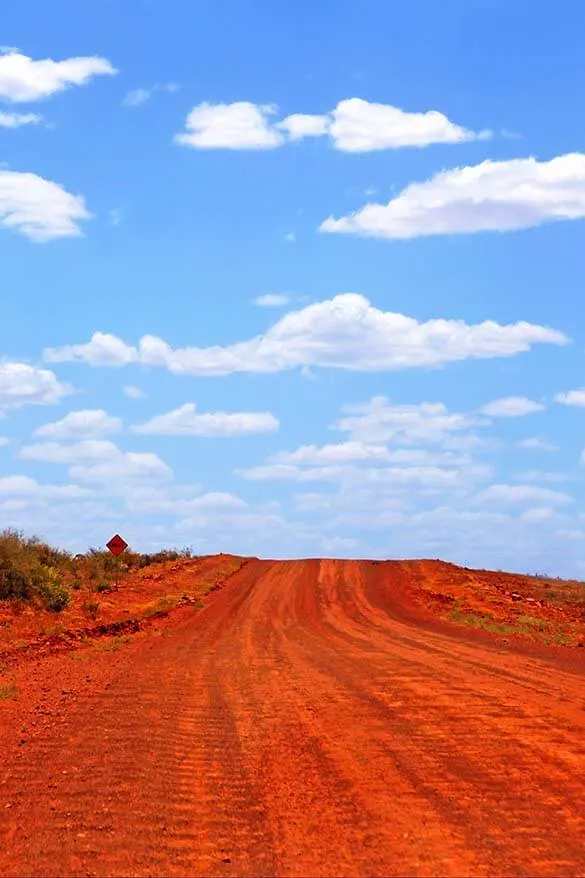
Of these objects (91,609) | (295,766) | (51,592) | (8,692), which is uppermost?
(51,592)

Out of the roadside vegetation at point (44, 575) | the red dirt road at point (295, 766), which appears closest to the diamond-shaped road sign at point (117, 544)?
the roadside vegetation at point (44, 575)

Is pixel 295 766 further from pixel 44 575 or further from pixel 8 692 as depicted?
pixel 44 575

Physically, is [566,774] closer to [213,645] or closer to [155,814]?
[155,814]

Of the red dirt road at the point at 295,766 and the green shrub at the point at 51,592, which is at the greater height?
the green shrub at the point at 51,592

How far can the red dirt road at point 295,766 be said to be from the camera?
827 centimetres

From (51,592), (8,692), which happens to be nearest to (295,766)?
(8,692)

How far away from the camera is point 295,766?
11477mm

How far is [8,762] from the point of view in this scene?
1194cm

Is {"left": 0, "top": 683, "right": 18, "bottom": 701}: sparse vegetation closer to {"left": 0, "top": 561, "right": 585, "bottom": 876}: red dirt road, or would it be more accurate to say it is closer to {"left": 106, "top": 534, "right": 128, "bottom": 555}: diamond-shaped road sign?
{"left": 0, "top": 561, "right": 585, "bottom": 876}: red dirt road

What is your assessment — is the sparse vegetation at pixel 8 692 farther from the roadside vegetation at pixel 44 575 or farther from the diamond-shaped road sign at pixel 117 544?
the diamond-shaped road sign at pixel 117 544

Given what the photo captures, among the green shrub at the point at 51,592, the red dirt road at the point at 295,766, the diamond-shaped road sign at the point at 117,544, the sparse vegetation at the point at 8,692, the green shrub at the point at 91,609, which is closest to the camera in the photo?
the red dirt road at the point at 295,766

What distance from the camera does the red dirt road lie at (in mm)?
8273

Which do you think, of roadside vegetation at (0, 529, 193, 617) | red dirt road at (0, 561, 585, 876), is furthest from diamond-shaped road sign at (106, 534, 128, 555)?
red dirt road at (0, 561, 585, 876)

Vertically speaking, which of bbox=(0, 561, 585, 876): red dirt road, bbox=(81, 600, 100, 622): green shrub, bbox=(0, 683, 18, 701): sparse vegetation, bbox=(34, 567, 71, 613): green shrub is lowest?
bbox=(0, 683, 18, 701): sparse vegetation
